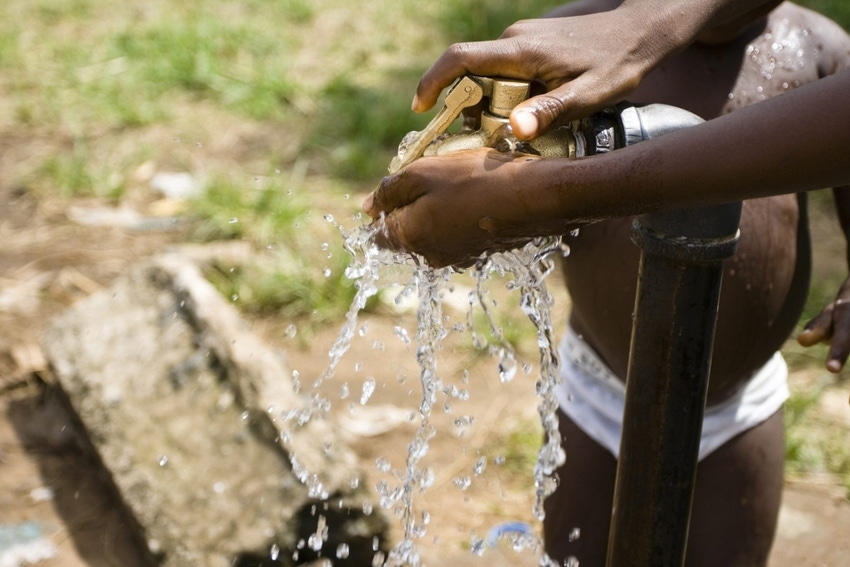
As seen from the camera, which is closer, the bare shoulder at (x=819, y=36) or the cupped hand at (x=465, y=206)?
the cupped hand at (x=465, y=206)

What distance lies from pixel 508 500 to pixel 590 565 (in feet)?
2.26

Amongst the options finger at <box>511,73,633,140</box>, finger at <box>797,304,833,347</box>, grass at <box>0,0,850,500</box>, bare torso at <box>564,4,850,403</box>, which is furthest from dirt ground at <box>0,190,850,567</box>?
finger at <box>511,73,633,140</box>

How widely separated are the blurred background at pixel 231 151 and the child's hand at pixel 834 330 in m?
1.02

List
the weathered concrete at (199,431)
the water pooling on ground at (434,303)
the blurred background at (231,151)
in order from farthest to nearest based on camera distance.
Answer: the blurred background at (231,151) < the weathered concrete at (199,431) < the water pooling on ground at (434,303)

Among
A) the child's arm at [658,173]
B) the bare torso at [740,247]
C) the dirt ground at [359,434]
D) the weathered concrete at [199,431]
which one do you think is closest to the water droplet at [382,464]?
the dirt ground at [359,434]

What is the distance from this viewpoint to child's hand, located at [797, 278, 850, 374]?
152 cm

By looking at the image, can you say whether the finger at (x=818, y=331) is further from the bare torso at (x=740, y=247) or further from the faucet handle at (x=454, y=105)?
the faucet handle at (x=454, y=105)

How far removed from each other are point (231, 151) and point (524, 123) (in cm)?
312

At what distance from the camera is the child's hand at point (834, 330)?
1520 millimetres

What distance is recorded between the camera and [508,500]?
246cm

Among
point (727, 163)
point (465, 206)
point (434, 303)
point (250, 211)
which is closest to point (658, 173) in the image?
point (727, 163)

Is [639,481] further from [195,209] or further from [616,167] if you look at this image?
[195,209]

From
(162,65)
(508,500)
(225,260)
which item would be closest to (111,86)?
(162,65)

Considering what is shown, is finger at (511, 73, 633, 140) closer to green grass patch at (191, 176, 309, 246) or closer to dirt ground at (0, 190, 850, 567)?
dirt ground at (0, 190, 850, 567)
